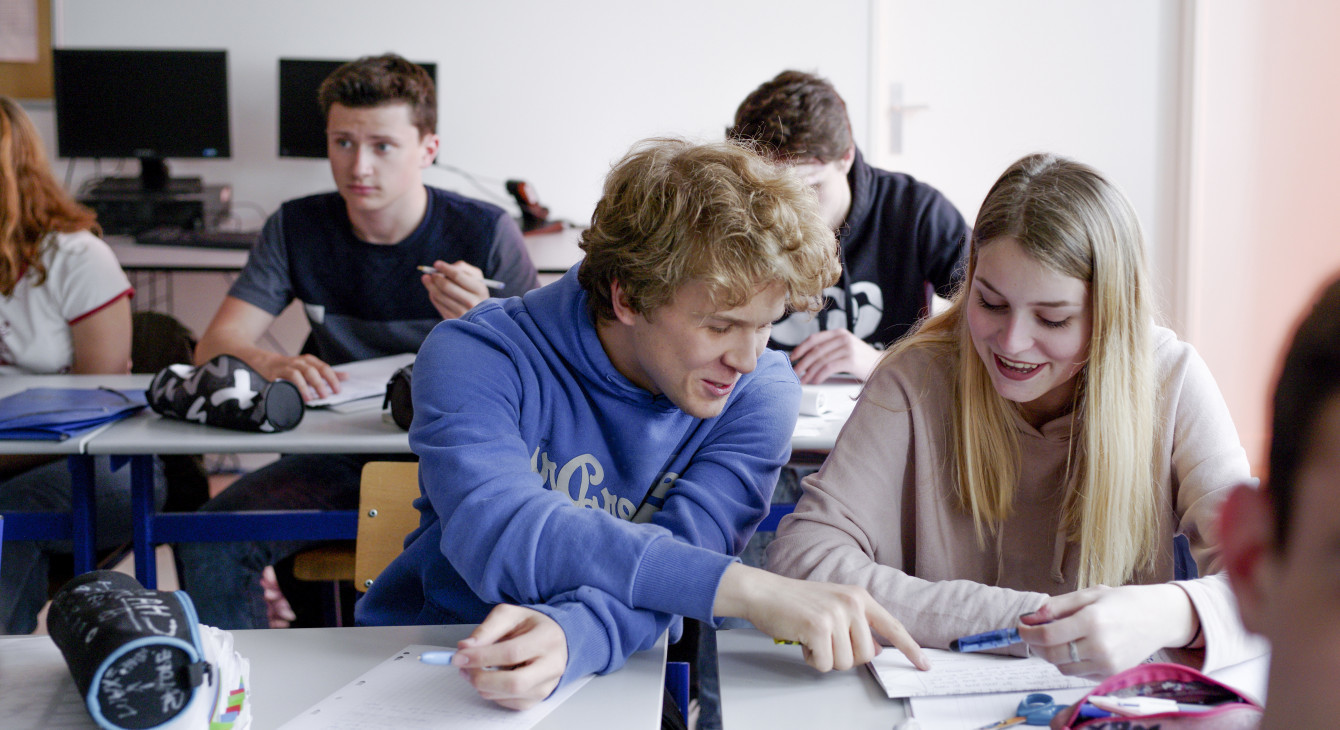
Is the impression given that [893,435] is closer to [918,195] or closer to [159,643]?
[159,643]

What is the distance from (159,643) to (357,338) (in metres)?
1.92

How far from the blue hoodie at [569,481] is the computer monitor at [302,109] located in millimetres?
3128

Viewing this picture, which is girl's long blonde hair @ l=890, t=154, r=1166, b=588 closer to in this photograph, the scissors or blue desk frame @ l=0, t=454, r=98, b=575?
the scissors

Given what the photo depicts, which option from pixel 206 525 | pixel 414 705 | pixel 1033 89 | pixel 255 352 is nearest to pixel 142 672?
pixel 414 705

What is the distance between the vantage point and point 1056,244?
114cm

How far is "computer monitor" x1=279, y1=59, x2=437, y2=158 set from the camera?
4.06 m

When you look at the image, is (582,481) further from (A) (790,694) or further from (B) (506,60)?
(B) (506,60)

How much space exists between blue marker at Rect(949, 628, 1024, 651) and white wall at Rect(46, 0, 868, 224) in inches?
139

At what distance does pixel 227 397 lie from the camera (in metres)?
1.90

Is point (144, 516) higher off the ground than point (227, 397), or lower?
lower

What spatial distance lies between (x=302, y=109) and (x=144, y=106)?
0.64 metres

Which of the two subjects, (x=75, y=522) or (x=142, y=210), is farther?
(x=142, y=210)

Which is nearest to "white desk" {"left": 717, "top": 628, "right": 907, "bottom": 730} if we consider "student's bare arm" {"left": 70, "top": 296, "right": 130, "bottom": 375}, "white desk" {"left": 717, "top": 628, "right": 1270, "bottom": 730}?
"white desk" {"left": 717, "top": 628, "right": 1270, "bottom": 730}

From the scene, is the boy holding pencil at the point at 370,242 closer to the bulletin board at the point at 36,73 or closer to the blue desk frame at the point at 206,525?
the blue desk frame at the point at 206,525
